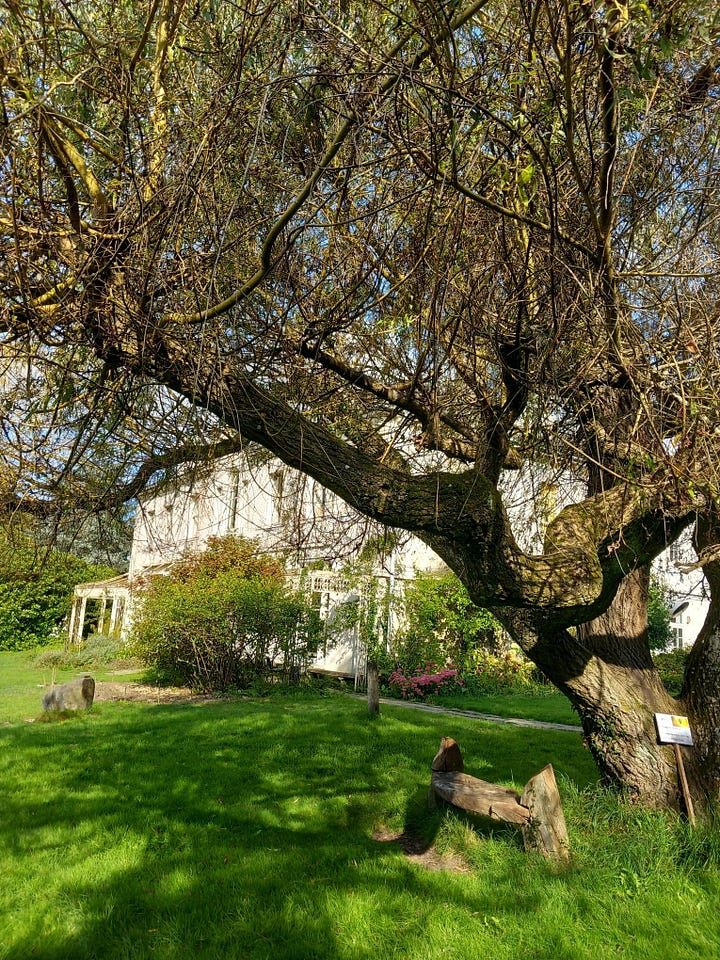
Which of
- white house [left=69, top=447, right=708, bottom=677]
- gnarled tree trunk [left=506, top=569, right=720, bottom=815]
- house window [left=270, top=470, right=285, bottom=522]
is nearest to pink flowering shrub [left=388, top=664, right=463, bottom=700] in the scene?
white house [left=69, top=447, right=708, bottom=677]

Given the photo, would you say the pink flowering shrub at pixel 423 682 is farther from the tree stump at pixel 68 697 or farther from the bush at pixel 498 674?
the tree stump at pixel 68 697

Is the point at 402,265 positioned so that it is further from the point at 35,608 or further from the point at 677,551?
the point at 35,608

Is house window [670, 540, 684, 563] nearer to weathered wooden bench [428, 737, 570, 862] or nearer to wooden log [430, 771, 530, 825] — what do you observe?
weathered wooden bench [428, 737, 570, 862]

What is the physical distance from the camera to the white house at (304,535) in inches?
203

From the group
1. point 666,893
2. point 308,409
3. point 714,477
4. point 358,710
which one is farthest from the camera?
point 358,710

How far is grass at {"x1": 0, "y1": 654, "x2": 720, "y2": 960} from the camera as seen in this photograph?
380 cm

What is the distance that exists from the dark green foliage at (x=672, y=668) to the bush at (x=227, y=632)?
23.4ft

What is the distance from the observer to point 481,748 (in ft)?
27.0

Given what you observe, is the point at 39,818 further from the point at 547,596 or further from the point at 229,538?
the point at 229,538

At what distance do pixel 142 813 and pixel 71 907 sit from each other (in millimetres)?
1709

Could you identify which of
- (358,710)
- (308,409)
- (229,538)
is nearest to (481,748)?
(358,710)

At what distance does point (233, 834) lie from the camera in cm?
556

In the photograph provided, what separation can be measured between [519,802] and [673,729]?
1328mm

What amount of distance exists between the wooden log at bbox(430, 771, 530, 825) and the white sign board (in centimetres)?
120
